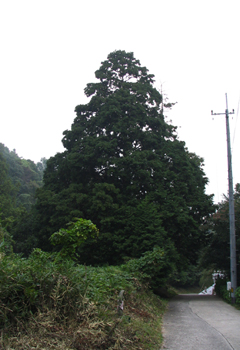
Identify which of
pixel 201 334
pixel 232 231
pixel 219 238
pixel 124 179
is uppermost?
pixel 124 179

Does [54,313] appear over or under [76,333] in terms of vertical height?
over

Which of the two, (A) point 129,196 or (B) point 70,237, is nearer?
(B) point 70,237

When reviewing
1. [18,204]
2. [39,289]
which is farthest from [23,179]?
[39,289]

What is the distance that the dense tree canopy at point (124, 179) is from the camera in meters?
18.0

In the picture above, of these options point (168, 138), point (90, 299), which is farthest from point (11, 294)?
point (168, 138)

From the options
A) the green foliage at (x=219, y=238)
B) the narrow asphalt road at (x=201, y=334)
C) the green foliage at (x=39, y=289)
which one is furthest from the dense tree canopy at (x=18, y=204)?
the green foliage at (x=219, y=238)

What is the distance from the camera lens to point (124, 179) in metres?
20.1

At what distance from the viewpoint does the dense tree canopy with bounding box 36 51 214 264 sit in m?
18.0

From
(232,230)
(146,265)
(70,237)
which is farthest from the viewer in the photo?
(232,230)

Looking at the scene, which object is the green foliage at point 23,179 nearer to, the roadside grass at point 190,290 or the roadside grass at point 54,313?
the roadside grass at point 190,290

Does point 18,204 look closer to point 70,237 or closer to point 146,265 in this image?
point 146,265

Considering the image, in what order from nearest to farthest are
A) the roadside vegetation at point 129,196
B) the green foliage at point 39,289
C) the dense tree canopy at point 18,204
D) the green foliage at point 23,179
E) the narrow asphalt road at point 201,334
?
the green foliage at point 39,289 < the narrow asphalt road at point 201,334 < the roadside vegetation at point 129,196 < the dense tree canopy at point 18,204 < the green foliage at point 23,179

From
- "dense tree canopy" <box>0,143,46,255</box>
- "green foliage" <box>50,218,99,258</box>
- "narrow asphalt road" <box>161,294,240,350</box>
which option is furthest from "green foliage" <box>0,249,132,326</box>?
"dense tree canopy" <box>0,143,46,255</box>

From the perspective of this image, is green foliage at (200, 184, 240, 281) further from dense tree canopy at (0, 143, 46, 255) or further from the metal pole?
dense tree canopy at (0, 143, 46, 255)
